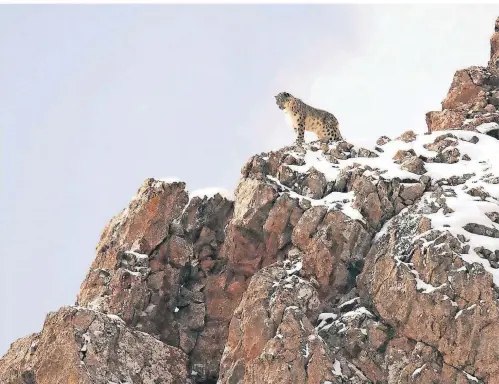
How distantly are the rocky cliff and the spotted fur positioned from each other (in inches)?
138

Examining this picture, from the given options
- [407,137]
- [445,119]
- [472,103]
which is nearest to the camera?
[407,137]

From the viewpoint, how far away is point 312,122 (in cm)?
3900

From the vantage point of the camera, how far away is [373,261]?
27.3 meters

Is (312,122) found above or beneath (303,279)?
above

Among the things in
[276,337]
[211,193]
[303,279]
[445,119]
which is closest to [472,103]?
[445,119]

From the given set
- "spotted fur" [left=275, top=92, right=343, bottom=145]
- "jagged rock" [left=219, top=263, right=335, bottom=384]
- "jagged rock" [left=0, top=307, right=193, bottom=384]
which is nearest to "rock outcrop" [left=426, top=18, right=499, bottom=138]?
"spotted fur" [left=275, top=92, right=343, bottom=145]

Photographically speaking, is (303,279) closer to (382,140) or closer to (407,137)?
(382,140)

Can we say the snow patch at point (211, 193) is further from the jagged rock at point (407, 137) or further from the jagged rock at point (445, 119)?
the jagged rock at point (445, 119)

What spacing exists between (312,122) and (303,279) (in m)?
13.6

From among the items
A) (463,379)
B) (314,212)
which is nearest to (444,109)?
(314,212)

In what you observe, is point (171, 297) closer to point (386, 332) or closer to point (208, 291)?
point (208, 291)

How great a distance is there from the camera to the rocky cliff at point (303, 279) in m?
24.0

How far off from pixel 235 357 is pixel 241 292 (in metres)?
4.58

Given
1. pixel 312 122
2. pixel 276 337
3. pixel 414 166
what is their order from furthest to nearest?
pixel 312 122, pixel 414 166, pixel 276 337
